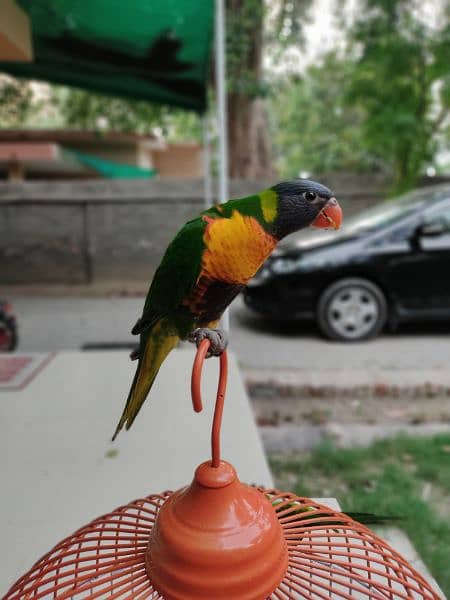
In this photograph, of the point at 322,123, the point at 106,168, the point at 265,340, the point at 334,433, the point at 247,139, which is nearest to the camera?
the point at 334,433

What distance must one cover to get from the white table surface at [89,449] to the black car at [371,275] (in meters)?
2.09

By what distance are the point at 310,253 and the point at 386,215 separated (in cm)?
88

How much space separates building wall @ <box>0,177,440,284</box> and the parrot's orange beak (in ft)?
20.6

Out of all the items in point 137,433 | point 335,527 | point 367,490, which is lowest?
point 367,490

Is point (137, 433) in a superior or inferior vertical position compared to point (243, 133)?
inferior

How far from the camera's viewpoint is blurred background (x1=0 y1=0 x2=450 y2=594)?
2922 millimetres

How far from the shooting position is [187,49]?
3.91 m

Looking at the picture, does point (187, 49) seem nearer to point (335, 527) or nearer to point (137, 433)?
point (137, 433)

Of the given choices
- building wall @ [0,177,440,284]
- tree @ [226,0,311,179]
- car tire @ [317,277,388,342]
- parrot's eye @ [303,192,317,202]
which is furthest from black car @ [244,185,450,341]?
parrot's eye @ [303,192,317,202]

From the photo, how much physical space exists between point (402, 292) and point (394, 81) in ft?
11.2

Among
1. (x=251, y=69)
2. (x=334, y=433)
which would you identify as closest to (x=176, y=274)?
(x=334, y=433)

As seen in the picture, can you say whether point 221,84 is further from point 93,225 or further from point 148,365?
point 93,225

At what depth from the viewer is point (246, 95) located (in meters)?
6.84

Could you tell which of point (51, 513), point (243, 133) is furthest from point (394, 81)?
point (51, 513)
